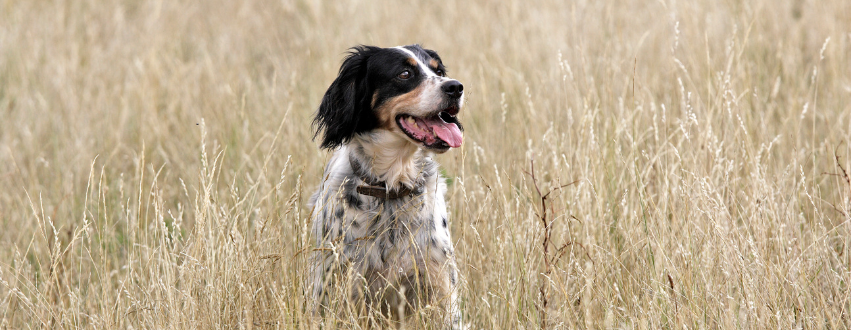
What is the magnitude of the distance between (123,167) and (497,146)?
2247mm

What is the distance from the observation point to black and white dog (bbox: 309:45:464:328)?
2.98m

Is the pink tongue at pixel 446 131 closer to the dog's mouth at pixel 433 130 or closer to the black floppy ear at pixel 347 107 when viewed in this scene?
the dog's mouth at pixel 433 130

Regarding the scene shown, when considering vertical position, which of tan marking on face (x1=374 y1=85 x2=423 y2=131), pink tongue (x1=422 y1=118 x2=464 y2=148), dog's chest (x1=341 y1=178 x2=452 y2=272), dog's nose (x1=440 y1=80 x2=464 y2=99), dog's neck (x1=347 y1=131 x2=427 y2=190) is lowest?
dog's chest (x1=341 y1=178 x2=452 y2=272)

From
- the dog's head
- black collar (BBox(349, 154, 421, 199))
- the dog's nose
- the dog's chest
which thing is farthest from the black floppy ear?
the dog's nose

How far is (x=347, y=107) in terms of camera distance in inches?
126

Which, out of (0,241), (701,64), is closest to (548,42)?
(701,64)

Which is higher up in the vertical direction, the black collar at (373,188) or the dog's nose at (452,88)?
the dog's nose at (452,88)

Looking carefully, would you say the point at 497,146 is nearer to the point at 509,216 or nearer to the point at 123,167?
the point at 509,216

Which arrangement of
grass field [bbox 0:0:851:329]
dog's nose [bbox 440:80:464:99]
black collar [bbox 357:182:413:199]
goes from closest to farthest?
grass field [bbox 0:0:851:329], dog's nose [bbox 440:80:464:99], black collar [bbox 357:182:413:199]

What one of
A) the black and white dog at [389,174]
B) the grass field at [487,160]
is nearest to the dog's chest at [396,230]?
the black and white dog at [389,174]

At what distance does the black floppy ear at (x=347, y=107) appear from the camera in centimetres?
318

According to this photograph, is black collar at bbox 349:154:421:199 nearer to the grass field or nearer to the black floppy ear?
the black floppy ear

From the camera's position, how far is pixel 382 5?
20.8 ft

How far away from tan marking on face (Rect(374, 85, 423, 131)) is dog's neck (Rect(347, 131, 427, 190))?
0.05 meters
